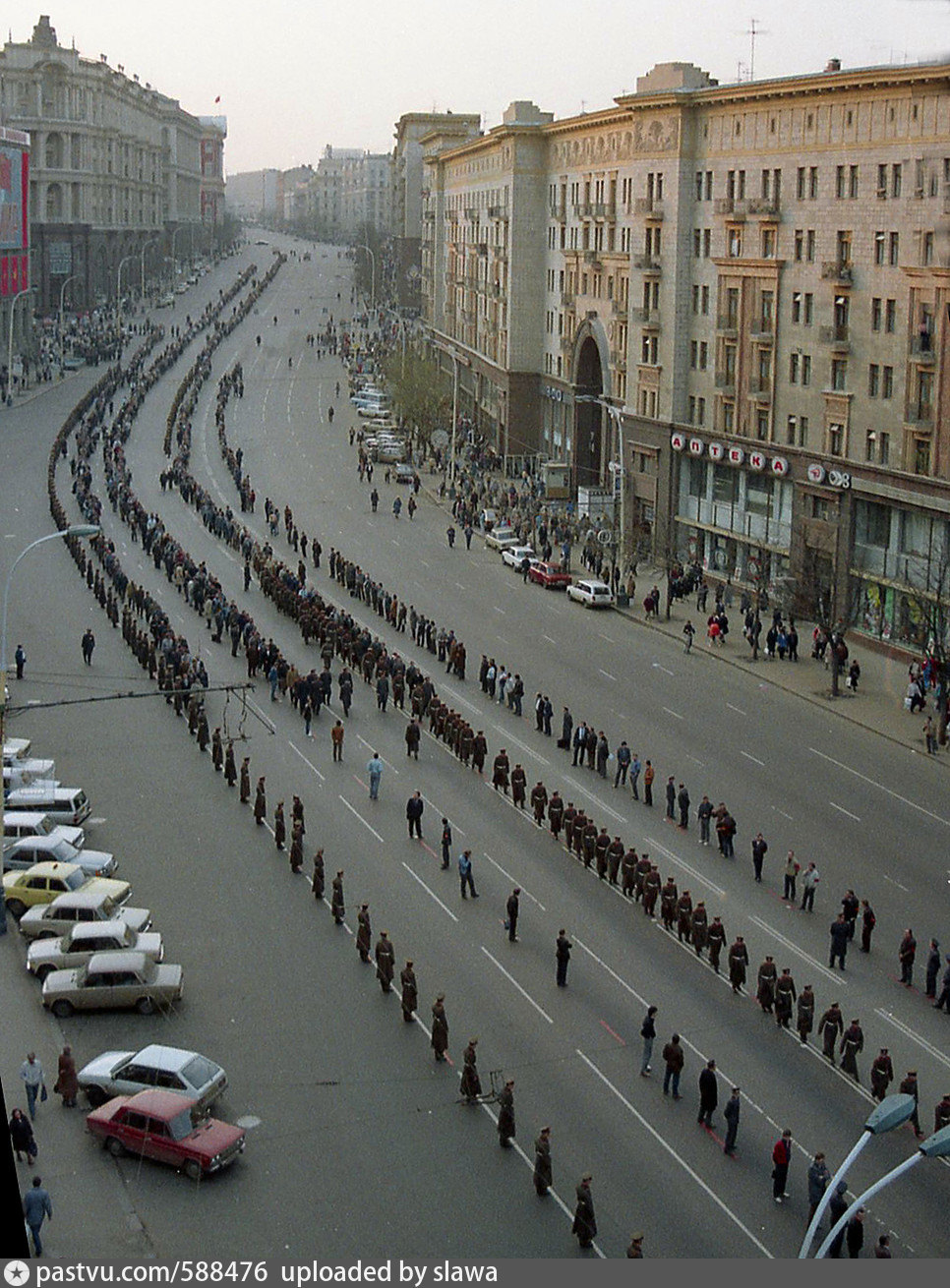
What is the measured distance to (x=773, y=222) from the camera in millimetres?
51844

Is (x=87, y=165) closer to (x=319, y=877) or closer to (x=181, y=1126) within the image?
(x=319, y=877)

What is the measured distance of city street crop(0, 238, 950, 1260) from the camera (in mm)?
18609

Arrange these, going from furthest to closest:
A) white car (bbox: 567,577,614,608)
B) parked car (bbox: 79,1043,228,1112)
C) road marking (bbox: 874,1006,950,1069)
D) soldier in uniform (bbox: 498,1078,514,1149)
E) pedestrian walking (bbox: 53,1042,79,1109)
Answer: white car (bbox: 567,577,614,608), road marking (bbox: 874,1006,950,1069), pedestrian walking (bbox: 53,1042,79,1109), parked car (bbox: 79,1043,228,1112), soldier in uniform (bbox: 498,1078,514,1149)

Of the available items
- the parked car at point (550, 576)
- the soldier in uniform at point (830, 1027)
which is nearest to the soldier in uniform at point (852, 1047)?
the soldier in uniform at point (830, 1027)

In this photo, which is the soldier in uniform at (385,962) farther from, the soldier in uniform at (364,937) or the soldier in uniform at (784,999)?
the soldier in uniform at (784,999)

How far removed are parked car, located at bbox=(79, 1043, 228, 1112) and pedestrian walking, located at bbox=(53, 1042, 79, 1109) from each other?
102 millimetres

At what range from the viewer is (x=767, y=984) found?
2353 cm

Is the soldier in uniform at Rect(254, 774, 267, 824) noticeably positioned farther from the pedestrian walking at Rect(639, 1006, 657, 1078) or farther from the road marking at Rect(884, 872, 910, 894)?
the pedestrian walking at Rect(639, 1006, 657, 1078)

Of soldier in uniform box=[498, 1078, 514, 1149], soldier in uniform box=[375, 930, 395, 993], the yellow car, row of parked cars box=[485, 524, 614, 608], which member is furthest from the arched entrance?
soldier in uniform box=[498, 1078, 514, 1149]

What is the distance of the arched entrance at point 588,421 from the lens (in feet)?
241

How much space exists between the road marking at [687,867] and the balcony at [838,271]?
71.2ft

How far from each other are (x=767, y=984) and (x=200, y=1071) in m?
7.78

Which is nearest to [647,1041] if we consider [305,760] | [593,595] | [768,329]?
[305,760]

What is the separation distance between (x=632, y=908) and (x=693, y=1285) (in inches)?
880
